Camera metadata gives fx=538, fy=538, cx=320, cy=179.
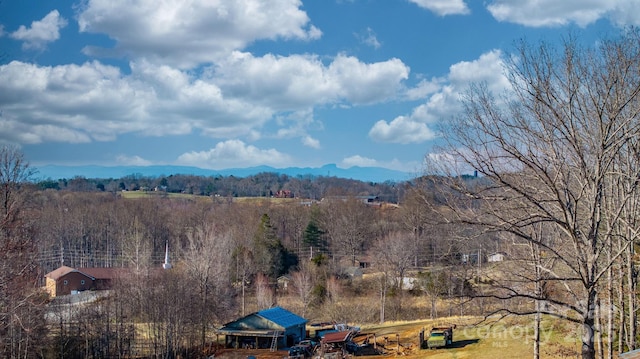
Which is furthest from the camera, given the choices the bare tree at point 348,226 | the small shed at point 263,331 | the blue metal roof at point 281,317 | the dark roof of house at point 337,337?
the bare tree at point 348,226

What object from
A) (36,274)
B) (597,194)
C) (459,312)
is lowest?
(459,312)

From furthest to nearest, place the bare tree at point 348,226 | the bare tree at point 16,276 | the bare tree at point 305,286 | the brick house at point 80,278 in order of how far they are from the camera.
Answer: the bare tree at point 348,226 < the brick house at point 80,278 < the bare tree at point 305,286 < the bare tree at point 16,276

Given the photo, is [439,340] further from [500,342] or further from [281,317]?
[281,317]

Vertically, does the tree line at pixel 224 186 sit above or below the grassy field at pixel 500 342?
above

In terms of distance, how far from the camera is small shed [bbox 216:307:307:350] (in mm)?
32875

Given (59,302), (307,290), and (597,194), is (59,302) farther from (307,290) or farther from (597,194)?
→ (597,194)

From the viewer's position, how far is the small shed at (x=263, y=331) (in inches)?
1294

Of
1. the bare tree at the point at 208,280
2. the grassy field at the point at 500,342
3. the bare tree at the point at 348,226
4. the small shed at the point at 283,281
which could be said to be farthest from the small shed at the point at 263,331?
the bare tree at the point at 348,226

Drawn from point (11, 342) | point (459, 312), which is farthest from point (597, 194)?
point (459, 312)

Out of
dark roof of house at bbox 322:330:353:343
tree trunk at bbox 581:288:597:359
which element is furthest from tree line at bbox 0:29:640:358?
dark roof of house at bbox 322:330:353:343

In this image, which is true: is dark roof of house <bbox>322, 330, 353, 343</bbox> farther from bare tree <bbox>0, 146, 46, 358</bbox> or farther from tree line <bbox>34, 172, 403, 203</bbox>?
tree line <bbox>34, 172, 403, 203</bbox>

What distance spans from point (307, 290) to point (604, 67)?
3653 cm

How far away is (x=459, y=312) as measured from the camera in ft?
132

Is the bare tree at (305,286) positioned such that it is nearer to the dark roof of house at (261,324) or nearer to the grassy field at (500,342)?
the dark roof of house at (261,324)
